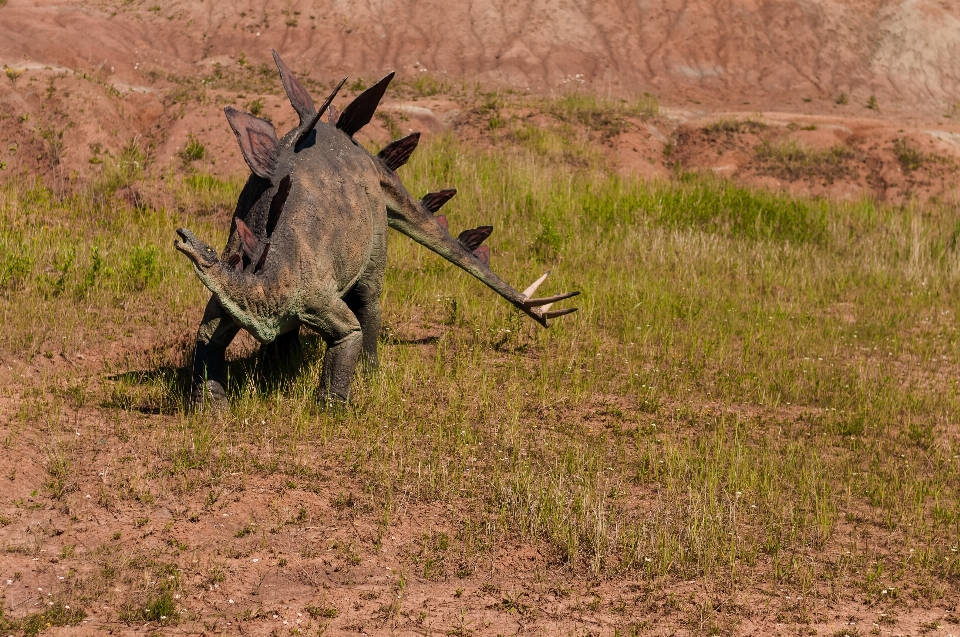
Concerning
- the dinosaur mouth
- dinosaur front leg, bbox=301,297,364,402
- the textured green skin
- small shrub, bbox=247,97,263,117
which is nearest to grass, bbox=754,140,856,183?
small shrub, bbox=247,97,263,117

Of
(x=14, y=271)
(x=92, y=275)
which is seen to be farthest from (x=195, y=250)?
(x=14, y=271)

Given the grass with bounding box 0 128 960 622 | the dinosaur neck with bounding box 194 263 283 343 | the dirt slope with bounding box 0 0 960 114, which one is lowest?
the grass with bounding box 0 128 960 622

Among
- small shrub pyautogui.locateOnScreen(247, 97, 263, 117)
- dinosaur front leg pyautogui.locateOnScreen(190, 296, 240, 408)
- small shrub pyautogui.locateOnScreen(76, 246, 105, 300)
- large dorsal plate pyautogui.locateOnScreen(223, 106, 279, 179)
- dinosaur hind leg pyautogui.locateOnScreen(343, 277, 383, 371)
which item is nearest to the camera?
large dorsal plate pyautogui.locateOnScreen(223, 106, 279, 179)

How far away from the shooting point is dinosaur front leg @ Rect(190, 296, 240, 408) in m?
6.22

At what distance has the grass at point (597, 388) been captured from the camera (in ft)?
19.0

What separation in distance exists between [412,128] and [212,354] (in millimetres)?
9727

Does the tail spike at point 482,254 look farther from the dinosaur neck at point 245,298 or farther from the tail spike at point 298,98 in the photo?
the dinosaur neck at point 245,298

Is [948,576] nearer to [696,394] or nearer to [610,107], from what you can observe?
[696,394]

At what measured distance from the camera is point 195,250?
4.88 meters

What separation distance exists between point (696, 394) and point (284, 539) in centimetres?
389

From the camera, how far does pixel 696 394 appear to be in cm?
828

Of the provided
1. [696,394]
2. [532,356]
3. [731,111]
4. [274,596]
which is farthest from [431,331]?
[731,111]

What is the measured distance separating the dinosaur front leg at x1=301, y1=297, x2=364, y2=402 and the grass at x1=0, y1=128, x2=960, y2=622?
187mm

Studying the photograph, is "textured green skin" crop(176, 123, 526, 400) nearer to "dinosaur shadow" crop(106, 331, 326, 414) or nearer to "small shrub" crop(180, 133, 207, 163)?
"dinosaur shadow" crop(106, 331, 326, 414)
